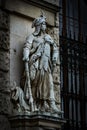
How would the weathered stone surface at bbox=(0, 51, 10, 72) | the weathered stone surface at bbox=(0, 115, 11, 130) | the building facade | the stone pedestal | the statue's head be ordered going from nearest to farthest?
the stone pedestal → the weathered stone surface at bbox=(0, 115, 11, 130) → the weathered stone surface at bbox=(0, 51, 10, 72) → the statue's head → the building facade

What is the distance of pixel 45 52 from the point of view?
35.7ft

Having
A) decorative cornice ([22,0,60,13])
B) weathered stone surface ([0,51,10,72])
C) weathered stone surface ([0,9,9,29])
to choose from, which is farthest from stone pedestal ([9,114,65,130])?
decorative cornice ([22,0,60,13])

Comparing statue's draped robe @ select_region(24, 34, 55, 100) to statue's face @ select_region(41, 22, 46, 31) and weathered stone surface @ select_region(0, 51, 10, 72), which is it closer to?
statue's face @ select_region(41, 22, 46, 31)

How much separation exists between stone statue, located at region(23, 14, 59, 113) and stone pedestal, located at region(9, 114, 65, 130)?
307 mm

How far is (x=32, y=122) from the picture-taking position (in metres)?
10.1

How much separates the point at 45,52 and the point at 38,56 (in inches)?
7.8

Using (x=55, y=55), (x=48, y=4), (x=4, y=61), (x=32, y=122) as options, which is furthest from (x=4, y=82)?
(x=48, y=4)

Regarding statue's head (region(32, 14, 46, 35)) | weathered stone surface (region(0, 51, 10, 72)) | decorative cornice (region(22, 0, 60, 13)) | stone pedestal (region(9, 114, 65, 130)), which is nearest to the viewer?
stone pedestal (region(9, 114, 65, 130))

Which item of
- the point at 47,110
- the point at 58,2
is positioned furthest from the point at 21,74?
the point at 58,2

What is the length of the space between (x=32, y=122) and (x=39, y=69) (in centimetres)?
122

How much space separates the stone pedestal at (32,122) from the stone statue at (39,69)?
0.31 metres

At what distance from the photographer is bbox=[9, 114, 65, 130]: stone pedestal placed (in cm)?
1005

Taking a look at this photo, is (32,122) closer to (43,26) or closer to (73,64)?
(43,26)

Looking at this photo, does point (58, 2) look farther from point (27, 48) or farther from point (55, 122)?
point (55, 122)
